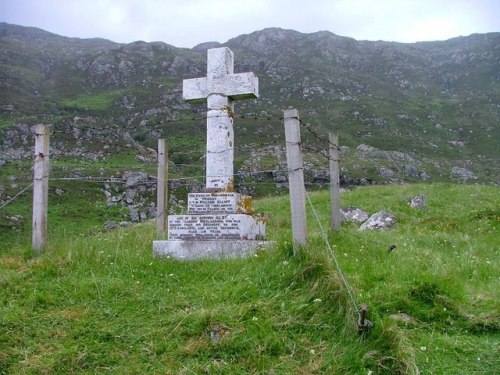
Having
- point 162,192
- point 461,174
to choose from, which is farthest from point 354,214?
point 461,174

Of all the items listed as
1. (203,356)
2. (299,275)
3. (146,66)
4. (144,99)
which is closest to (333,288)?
(299,275)

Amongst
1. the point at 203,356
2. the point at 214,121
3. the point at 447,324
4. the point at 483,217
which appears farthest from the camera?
the point at 483,217

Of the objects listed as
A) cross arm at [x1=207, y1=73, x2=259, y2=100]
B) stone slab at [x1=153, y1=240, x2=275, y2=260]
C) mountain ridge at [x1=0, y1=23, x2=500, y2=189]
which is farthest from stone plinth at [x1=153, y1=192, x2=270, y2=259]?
mountain ridge at [x1=0, y1=23, x2=500, y2=189]

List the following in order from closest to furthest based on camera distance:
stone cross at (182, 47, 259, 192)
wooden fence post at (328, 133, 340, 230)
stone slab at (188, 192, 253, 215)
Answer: stone slab at (188, 192, 253, 215) → stone cross at (182, 47, 259, 192) → wooden fence post at (328, 133, 340, 230)

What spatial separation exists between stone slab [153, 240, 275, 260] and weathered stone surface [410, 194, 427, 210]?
1340 cm

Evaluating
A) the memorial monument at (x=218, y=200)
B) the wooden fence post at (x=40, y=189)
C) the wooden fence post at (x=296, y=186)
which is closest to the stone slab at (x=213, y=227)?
the memorial monument at (x=218, y=200)

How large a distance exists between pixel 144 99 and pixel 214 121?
14161 cm

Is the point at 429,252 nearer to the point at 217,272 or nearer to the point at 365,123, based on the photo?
the point at 217,272

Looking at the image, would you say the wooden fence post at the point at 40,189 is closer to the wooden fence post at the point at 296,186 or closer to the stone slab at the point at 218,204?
the stone slab at the point at 218,204

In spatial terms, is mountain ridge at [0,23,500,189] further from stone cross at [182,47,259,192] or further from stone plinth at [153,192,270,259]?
stone plinth at [153,192,270,259]

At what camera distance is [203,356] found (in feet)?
18.6

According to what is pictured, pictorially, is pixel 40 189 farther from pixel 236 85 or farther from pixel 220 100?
pixel 236 85

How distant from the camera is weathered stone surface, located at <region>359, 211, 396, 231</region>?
16625 millimetres

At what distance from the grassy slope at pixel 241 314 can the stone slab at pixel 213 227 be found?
4.57 feet
